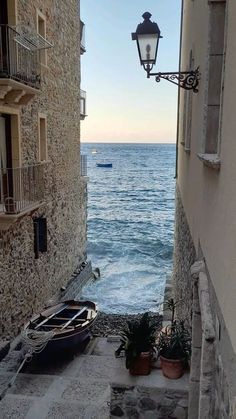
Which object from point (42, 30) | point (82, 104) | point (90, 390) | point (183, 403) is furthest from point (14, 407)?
point (82, 104)

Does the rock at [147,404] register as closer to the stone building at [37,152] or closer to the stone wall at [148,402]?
the stone wall at [148,402]

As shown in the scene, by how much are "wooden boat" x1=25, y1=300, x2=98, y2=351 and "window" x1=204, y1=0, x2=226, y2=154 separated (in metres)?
5.86

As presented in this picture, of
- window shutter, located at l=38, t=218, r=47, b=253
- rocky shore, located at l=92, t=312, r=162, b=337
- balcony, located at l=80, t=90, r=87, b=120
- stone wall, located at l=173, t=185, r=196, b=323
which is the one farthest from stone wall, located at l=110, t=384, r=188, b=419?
balcony, located at l=80, t=90, r=87, b=120

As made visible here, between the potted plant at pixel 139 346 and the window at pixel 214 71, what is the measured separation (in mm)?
3081

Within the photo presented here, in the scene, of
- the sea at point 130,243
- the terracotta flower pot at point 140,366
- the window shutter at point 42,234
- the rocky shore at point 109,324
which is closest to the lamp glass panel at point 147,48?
the terracotta flower pot at point 140,366

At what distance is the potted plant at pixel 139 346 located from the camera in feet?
19.1

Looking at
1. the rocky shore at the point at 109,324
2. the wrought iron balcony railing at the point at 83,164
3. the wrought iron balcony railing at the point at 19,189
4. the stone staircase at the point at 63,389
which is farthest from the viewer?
the wrought iron balcony railing at the point at 83,164

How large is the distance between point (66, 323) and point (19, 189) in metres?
3.50

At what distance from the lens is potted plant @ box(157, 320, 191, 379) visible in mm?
5730

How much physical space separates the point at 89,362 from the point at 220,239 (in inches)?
257

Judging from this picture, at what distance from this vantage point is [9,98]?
9.11 m

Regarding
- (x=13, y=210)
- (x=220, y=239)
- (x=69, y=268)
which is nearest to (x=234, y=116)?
(x=220, y=239)

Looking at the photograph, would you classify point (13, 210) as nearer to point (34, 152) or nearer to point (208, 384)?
point (34, 152)

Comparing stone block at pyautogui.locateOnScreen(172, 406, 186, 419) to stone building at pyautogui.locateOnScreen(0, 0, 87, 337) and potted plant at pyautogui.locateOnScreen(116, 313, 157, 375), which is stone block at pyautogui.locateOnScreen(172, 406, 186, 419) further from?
stone building at pyautogui.locateOnScreen(0, 0, 87, 337)
